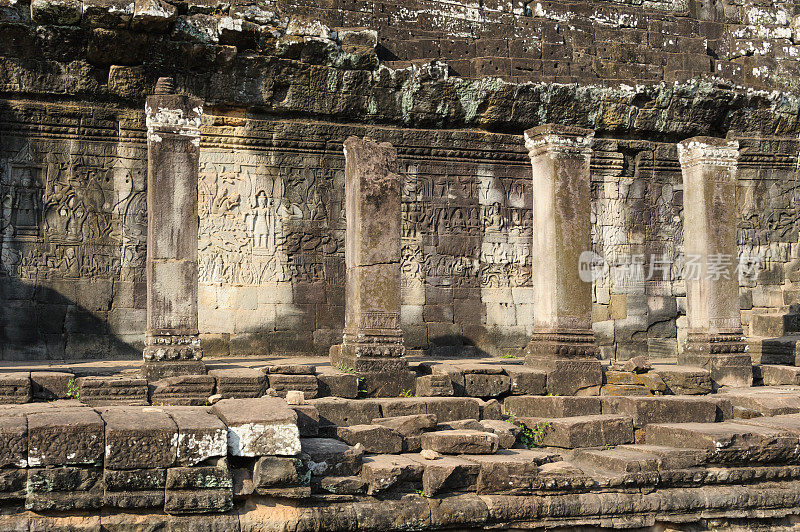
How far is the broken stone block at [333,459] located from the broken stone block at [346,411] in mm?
1322

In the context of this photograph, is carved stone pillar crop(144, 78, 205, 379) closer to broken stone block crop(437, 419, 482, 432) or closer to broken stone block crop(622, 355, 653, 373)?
broken stone block crop(437, 419, 482, 432)

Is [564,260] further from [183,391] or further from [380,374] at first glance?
[183,391]

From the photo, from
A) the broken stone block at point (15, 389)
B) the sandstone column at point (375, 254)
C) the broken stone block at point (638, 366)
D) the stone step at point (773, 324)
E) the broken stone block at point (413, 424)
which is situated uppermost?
the sandstone column at point (375, 254)

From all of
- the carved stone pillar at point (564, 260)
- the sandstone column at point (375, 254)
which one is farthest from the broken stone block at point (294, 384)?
the carved stone pillar at point (564, 260)

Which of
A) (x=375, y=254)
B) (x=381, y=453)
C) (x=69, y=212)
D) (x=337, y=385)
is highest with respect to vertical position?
(x=69, y=212)

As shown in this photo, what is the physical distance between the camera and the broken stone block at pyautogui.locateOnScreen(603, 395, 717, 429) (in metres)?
8.82

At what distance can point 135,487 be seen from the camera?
5766mm

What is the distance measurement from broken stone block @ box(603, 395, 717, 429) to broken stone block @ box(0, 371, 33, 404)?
5.91 m

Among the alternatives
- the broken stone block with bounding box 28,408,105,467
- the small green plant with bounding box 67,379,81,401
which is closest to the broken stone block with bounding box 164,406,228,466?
the broken stone block with bounding box 28,408,105,467

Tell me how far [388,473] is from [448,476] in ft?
1.59

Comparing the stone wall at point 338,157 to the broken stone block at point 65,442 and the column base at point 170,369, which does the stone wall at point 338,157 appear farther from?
the broken stone block at point 65,442

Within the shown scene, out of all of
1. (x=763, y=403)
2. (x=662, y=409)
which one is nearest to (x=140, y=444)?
(x=662, y=409)

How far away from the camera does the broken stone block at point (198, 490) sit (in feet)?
19.0

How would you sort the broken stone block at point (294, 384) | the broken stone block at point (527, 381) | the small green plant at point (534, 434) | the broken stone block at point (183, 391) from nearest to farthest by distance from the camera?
the broken stone block at point (183, 391), the small green plant at point (534, 434), the broken stone block at point (294, 384), the broken stone block at point (527, 381)
